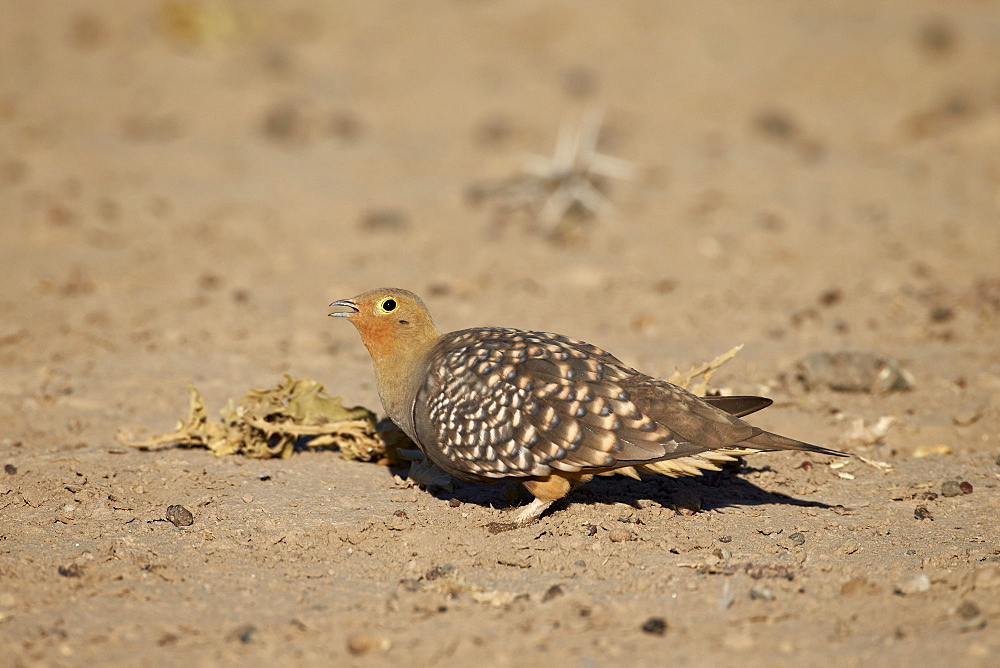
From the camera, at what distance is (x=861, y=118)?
14234 millimetres

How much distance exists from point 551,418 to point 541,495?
50 cm

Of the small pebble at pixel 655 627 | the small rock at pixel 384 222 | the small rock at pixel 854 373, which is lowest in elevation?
the small pebble at pixel 655 627

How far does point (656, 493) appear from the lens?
18.8 ft

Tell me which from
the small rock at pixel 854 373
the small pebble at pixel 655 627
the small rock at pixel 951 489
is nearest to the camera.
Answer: the small pebble at pixel 655 627

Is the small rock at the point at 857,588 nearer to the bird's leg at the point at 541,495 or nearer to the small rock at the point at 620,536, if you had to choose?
the small rock at the point at 620,536

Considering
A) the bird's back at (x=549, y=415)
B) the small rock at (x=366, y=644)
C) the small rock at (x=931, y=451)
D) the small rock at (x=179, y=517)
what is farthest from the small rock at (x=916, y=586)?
the small rock at (x=179, y=517)

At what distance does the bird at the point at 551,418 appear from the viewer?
483cm

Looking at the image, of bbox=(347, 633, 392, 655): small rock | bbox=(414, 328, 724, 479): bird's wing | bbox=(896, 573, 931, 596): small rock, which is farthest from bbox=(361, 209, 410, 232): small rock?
bbox=(896, 573, 931, 596): small rock

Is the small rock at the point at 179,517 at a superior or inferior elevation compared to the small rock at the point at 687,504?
inferior

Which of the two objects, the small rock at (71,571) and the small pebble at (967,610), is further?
the small rock at (71,571)

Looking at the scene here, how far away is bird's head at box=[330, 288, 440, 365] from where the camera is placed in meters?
5.54

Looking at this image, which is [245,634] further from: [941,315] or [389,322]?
[941,315]

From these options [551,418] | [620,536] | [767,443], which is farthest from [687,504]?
[551,418]

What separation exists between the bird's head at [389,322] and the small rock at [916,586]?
263 cm
